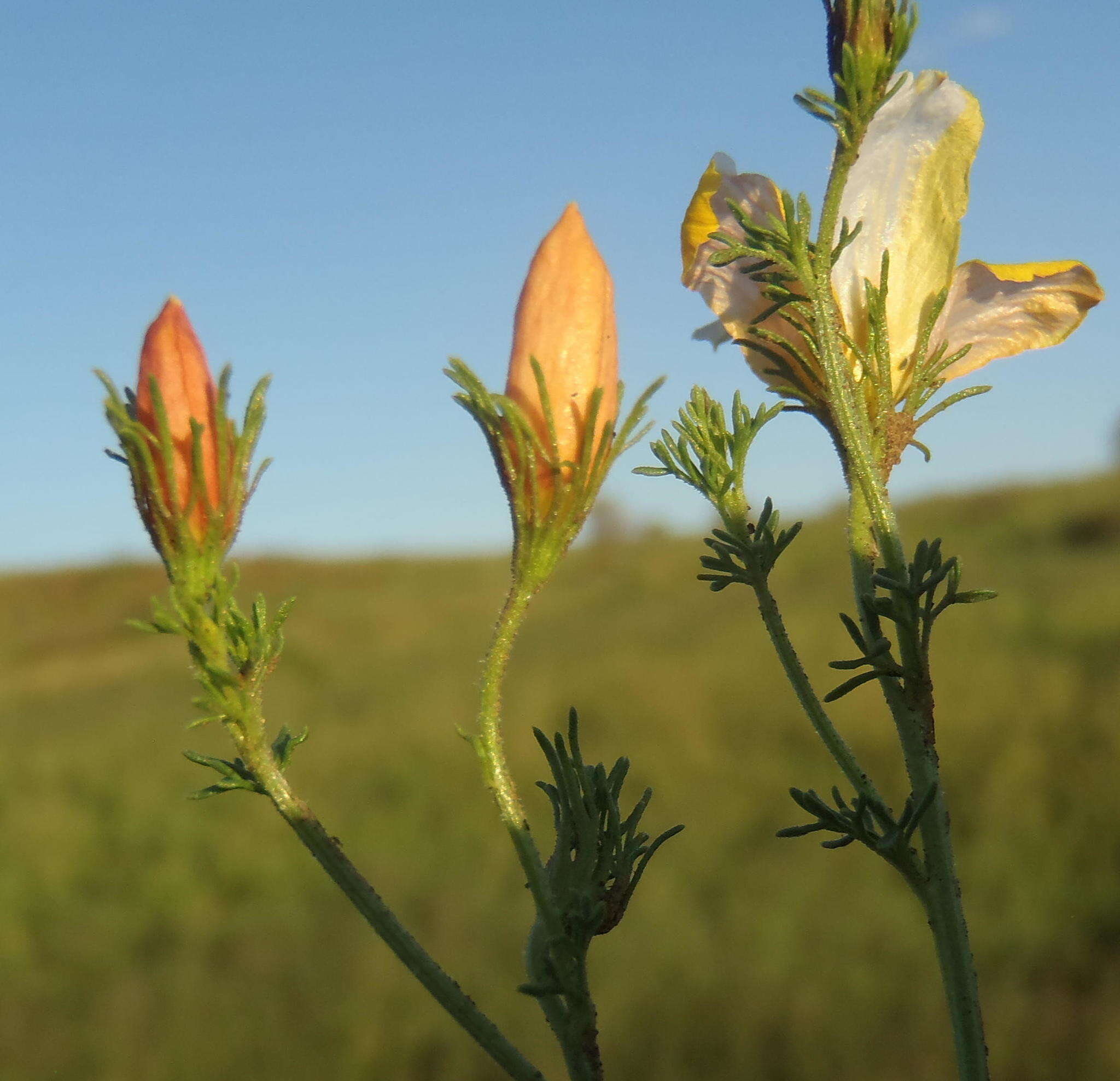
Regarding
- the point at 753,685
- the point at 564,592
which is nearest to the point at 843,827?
the point at 753,685

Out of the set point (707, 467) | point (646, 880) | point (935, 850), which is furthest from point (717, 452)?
point (646, 880)

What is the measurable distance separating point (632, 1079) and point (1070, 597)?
10032 millimetres

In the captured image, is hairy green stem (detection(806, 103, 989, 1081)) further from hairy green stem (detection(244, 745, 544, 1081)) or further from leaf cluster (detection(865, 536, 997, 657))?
hairy green stem (detection(244, 745, 544, 1081))

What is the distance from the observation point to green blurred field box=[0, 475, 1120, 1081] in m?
9.61

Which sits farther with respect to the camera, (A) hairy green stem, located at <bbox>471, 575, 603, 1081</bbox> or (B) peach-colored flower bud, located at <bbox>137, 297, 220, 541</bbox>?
(B) peach-colored flower bud, located at <bbox>137, 297, 220, 541</bbox>

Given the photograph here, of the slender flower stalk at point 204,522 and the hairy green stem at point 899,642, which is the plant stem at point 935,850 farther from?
the slender flower stalk at point 204,522

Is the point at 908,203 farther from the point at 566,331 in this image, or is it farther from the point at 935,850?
the point at 935,850

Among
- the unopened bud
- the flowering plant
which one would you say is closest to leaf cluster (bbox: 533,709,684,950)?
the flowering plant

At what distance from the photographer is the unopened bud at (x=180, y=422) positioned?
0.92 m

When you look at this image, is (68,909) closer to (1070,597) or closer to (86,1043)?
(86,1043)

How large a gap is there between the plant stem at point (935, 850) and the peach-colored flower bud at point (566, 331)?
0.26 m

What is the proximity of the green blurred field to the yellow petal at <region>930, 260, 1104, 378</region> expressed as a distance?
908 cm

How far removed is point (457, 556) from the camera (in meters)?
31.4

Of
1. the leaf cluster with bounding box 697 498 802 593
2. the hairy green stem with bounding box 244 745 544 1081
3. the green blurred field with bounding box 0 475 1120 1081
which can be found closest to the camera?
the hairy green stem with bounding box 244 745 544 1081
